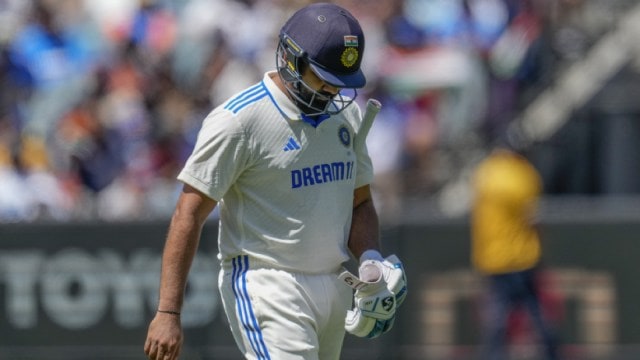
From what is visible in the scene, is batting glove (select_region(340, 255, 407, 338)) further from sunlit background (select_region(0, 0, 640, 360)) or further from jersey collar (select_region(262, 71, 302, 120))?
sunlit background (select_region(0, 0, 640, 360))

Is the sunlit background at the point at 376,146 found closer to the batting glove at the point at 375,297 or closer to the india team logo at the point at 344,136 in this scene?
the india team logo at the point at 344,136

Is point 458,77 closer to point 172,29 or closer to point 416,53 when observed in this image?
point 416,53

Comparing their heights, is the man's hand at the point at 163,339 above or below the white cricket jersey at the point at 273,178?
below

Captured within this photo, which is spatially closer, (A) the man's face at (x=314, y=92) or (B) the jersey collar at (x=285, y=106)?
(A) the man's face at (x=314, y=92)

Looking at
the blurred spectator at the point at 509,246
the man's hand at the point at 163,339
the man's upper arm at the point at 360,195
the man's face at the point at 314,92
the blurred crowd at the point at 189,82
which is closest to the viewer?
the man's hand at the point at 163,339

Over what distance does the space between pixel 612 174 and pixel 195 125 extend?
163 inches

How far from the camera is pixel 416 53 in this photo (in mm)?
14172

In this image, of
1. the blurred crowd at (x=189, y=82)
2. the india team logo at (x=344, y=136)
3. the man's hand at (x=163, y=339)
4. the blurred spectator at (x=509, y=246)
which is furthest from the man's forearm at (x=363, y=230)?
the blurred crowd at (x=189, y=82)

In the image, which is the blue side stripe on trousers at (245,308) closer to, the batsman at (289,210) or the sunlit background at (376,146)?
the batsman at (289,210)

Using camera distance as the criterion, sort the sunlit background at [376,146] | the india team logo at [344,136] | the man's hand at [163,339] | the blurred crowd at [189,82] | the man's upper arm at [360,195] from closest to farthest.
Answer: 1. the man's hand at [163,339]
2. the india team logo at [344,136]
3. the man's upper arm at [360,195]
4. the sunlit background at [376,146]
5. the blurred crowd at [189,82]

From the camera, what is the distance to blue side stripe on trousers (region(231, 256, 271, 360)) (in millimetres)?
5707

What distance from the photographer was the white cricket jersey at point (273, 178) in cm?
558

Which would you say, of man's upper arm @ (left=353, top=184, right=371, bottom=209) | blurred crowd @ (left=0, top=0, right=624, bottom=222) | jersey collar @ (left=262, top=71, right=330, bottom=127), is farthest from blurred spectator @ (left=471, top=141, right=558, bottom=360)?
jersey collar @ (left=262, top=71, right=330, bottom=127)

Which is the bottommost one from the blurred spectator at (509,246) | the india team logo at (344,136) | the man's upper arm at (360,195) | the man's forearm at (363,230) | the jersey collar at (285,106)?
the blurred spectator at (509,246)
